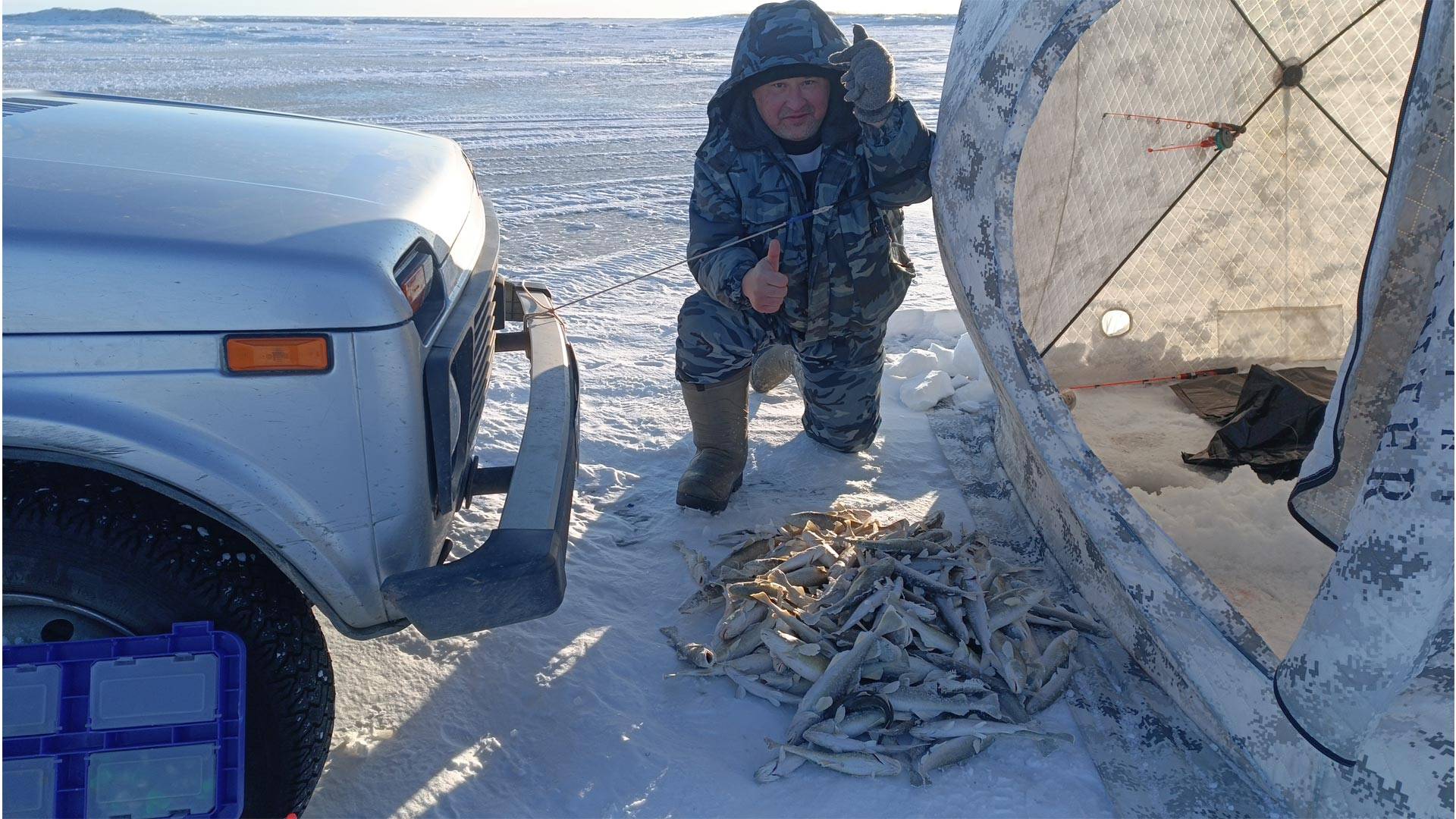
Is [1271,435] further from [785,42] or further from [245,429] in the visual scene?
[245,429]

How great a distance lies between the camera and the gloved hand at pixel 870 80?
2.78 m

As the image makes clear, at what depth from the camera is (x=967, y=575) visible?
8.79ft

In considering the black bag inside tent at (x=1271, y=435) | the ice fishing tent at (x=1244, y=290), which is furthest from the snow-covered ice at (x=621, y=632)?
the black bag inside tent at (x=1271, y=435)

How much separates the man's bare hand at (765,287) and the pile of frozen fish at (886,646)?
0.69 m

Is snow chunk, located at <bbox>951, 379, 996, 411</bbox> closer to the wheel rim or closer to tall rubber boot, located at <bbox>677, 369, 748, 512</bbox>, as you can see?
tall rubber boot, located at <bbox>677, 369, 748, 512</bbox>

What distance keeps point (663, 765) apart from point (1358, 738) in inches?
52.3

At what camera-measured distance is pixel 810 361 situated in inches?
140

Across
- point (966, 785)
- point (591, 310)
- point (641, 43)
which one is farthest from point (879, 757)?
point (641, 43)

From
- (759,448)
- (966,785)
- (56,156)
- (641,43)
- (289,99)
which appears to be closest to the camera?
(56,156)

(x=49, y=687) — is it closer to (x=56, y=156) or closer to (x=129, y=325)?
(x=129, y=325)

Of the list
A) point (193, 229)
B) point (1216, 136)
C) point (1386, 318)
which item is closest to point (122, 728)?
point (193, 229)

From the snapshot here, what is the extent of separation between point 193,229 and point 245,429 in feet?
1.13

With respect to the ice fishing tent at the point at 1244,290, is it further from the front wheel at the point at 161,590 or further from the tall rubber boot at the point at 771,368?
the front wheel at the point at 161,590

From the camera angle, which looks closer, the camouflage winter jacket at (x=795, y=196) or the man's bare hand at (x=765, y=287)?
the man's bare hand at (x=765, y=287)
